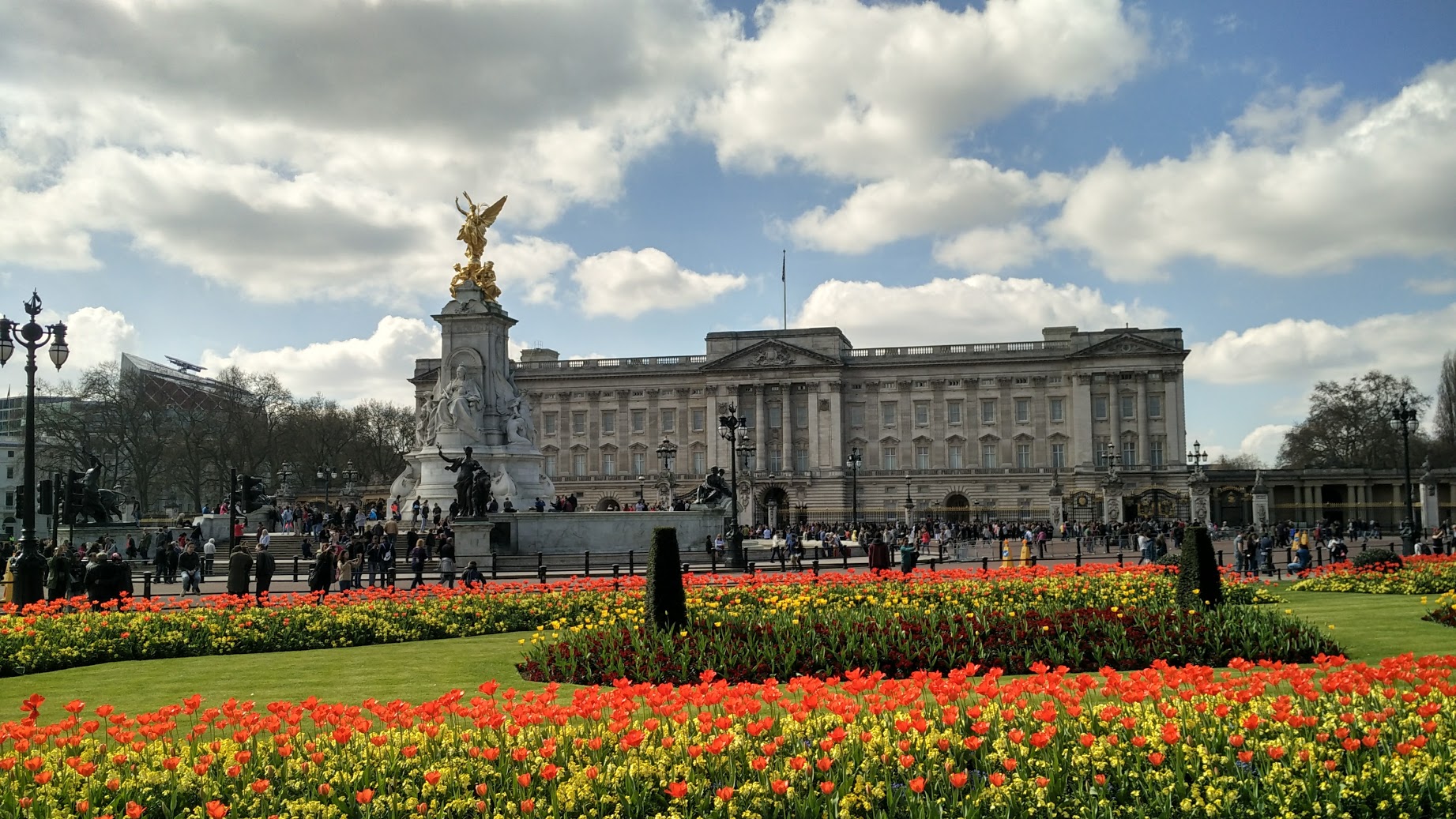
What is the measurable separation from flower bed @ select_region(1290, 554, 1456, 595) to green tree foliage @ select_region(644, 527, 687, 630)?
1503 cm

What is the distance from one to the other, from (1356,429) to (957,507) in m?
33.0

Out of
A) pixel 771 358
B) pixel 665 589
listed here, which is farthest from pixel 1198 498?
pixel 665 589

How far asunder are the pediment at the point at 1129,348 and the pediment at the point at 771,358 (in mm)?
19384

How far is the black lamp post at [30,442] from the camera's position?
703 inches

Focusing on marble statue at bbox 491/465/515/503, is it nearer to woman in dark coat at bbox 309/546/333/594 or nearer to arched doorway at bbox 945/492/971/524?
woman in dark coat at bbox 309/546/333/594

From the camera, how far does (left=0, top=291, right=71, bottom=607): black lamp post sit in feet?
58.5

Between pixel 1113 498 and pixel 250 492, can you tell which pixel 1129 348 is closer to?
pixel 1113 498

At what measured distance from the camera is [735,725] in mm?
7027

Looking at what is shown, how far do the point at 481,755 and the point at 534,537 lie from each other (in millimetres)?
28575

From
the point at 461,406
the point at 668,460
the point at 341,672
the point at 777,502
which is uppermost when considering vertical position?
the point at 461,406

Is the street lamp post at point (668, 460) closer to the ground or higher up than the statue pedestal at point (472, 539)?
higher up

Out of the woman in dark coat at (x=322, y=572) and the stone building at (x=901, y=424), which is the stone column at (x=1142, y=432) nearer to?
the stone building at (x=901, y=424)

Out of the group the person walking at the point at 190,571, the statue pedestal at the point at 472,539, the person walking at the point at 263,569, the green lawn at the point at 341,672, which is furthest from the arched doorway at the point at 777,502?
the green lawn at the point at 341,672

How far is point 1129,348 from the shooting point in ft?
290
